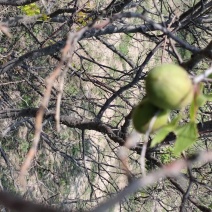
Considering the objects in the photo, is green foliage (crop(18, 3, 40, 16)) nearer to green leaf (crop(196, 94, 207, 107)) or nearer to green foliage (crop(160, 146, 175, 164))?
green foliage (crop(160, 146, 175, 164))

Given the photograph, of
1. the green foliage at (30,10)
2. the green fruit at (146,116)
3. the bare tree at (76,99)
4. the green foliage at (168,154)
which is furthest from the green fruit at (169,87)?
the green foliage at (30,10)

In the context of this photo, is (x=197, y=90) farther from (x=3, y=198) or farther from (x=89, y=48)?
(x=89, y=48)

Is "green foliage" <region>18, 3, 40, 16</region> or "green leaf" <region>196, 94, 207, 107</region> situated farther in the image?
"green foliage" <region>18, 3, 40, 16</region>

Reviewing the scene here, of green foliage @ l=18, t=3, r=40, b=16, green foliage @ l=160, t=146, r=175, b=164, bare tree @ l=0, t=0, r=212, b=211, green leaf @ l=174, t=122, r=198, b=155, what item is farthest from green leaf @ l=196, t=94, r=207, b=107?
green foliage @ l=18, t=3, r=40, b=16

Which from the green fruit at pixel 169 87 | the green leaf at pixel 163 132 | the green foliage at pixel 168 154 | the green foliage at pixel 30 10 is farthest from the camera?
the green foliage at pixel 30 10

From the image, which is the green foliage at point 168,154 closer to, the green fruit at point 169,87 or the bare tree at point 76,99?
the bare tree at point 76,99

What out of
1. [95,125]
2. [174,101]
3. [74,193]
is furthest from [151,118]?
[74,193]

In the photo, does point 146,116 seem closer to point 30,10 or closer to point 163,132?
point 163,132

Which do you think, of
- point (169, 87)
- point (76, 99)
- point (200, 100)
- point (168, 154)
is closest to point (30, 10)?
point (76, 99)

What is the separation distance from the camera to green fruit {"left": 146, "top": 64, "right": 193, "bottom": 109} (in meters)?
0.72

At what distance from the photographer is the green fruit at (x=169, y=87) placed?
72 centimetres

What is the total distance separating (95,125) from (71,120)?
0.16m

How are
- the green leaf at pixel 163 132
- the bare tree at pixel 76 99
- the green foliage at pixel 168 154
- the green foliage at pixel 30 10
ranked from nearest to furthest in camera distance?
the green leaf at pixel 163 132, the bare tree at pixel 76 99, the green foliage at pixel 168 154, the green foliage at pixel 30 10

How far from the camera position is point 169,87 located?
0.72m
